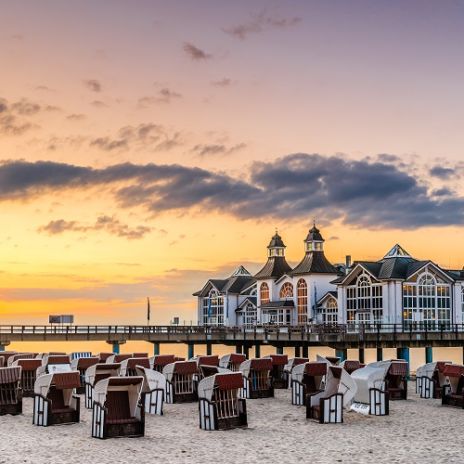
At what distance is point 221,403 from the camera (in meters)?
17.8

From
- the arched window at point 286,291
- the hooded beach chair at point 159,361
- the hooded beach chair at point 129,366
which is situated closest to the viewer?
the hooded beach chair at point 129,366

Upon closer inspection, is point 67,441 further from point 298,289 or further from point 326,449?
point 298,289

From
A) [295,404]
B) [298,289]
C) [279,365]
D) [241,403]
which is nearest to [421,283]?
[298,289]

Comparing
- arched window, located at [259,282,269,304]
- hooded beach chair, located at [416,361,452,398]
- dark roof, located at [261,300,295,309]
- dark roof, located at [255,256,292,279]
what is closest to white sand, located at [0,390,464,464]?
hooded beach chair, located at [416,361,452,398]

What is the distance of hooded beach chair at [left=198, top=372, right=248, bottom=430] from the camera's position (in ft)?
57.3

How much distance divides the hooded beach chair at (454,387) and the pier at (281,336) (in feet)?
84.0

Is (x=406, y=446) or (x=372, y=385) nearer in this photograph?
(x=406, y=446)

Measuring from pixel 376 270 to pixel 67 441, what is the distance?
4953cm

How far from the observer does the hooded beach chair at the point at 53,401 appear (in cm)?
1797

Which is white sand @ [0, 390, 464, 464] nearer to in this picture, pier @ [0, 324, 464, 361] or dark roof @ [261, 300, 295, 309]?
pier @ [0, 324, 464, 361]

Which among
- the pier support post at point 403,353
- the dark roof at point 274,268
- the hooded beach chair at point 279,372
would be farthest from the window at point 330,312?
the hooded beach chair at point 279,372

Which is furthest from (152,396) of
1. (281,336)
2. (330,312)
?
(330,312)

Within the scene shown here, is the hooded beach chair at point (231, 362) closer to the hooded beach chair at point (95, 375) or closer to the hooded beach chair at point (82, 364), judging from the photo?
the hooded beach chair at point (82, 364)

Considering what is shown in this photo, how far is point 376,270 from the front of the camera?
6312 cm
